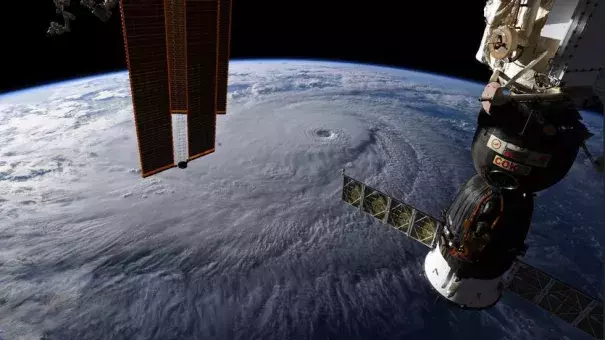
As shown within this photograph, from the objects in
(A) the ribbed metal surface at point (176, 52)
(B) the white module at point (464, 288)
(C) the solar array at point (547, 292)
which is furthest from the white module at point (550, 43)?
(A) the ribbed metal surface at point (176, 52)

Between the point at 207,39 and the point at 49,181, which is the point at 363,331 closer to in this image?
the point at 207,39

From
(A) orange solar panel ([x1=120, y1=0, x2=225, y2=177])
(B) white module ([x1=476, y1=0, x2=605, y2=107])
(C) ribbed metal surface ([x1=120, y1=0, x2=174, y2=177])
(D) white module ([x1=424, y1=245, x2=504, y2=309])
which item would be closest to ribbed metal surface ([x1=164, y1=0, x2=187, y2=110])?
(A) orange solar panel ([x1=120, y1=0, x2=225, y2=177])

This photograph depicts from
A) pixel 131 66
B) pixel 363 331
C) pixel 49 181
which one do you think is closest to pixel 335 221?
pixel 363 331

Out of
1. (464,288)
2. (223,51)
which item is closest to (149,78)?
(223,51)

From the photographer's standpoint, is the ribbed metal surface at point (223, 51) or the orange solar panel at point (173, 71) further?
the ribbed metal surface at point (223, 51)

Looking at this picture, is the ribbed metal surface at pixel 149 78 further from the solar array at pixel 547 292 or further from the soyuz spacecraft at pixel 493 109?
the solar array at pixel 547 292

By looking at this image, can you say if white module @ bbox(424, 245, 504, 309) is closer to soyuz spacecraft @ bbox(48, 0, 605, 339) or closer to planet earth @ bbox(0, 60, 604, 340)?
soyuz spacecraft @ bbox(48, 0, 605, 339)

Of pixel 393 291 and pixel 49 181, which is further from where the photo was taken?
pixel 49 181
